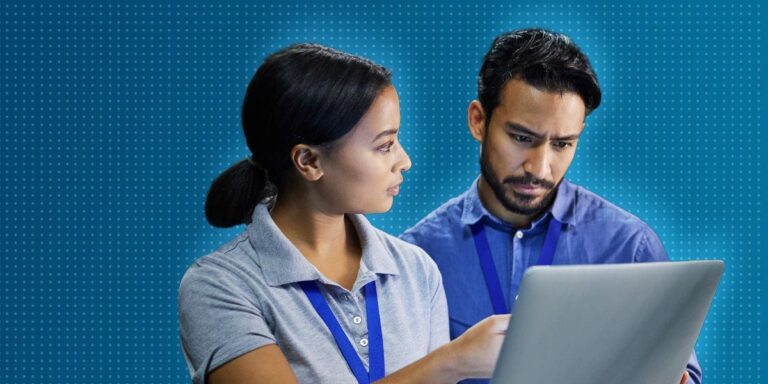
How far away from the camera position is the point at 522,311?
4.17 ft

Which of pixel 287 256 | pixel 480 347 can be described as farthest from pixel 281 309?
pixel 480 347

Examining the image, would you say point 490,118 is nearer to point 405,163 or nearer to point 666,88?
point 405,163

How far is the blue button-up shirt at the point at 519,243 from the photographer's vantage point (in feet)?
8.28

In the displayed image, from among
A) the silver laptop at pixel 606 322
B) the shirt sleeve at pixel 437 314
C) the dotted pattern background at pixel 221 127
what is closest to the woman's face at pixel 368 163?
the shirt sleeve at pixel 437 314

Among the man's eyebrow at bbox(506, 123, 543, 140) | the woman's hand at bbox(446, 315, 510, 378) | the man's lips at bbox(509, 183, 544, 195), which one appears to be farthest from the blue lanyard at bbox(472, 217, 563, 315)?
the woman's hand at bbox(446, 315, 510, 378)

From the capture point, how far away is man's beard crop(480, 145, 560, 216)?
8.08ft

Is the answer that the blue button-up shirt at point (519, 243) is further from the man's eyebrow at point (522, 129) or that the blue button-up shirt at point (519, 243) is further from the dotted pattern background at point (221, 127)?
the dotted pattern background at point (221, 127)

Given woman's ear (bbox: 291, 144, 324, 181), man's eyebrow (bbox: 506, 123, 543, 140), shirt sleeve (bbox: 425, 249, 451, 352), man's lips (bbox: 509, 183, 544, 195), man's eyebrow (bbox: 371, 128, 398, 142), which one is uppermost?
man's eyebrow (bbox: 371, 128, 398, 142)

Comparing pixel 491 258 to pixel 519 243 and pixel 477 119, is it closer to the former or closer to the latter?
pixel 519 243

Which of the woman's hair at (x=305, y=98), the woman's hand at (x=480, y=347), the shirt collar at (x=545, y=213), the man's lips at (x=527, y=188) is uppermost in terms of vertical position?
the woman's hair at (x=305, y=98)

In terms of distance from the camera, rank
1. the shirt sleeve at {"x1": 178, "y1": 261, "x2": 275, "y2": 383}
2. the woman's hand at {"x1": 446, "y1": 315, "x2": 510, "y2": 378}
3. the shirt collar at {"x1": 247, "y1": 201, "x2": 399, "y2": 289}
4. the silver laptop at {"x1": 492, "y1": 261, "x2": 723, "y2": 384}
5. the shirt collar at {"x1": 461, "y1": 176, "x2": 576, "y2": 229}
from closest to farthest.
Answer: the silver laptop at {"x1": 492, "y1": 261, "x2": 723, "y2": 384} < the woman's hand at {"x1": 446, "y1": 315, "x2": 510, "y2": 378} < the shirt sleeve at {"x1": 178, "y1": 261, "x2": 275, "y2": 383} < the shirt collar at {"x1": 247, "y1": 201, "x2": 399, "y2": 289} < the shirt collar at {"x1": 461, "y1": 176, "x2": 576, "y2": 229}

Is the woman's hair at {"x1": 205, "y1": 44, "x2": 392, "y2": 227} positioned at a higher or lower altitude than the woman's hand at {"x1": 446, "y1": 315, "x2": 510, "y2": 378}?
higher

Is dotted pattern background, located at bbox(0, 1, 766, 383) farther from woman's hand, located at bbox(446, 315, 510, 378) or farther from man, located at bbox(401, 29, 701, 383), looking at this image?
woman's hand, located at bbox(446, 315, 510, 378)

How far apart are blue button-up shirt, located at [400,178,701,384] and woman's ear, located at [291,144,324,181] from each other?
70 centimetres
